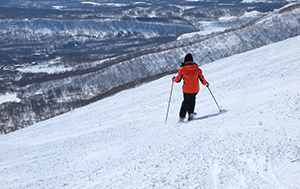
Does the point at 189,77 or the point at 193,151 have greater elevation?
the point at 189,77

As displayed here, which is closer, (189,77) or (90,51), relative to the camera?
(189,77)

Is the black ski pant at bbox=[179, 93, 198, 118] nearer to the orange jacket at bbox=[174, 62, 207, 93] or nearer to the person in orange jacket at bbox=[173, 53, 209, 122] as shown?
the person in orange jacket at bbox=[173, 53, 209, 122]

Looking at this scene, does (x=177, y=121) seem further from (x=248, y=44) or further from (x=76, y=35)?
(x=76, y=35)

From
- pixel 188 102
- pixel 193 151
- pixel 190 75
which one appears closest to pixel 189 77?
pixel 190 75

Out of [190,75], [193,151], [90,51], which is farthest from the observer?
[90,51]

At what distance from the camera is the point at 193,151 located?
6.05 metres

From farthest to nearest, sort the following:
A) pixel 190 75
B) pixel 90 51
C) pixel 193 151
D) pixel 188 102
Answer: pixel 90 51 < pixel 188 102 < pixel 190 75 < pixel 193 151

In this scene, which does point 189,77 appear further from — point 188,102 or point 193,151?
point 193,151

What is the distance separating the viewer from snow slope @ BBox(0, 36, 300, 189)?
4.88 metres

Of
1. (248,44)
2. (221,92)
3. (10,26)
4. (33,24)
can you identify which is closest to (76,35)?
(33,24)

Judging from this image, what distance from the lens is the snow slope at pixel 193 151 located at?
4.88 m

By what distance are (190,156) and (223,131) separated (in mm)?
1289

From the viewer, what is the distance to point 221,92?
11.6 m

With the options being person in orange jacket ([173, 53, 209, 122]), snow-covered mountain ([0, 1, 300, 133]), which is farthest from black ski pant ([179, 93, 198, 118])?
snow-covered mountain ([0, 1, 300, 133])
